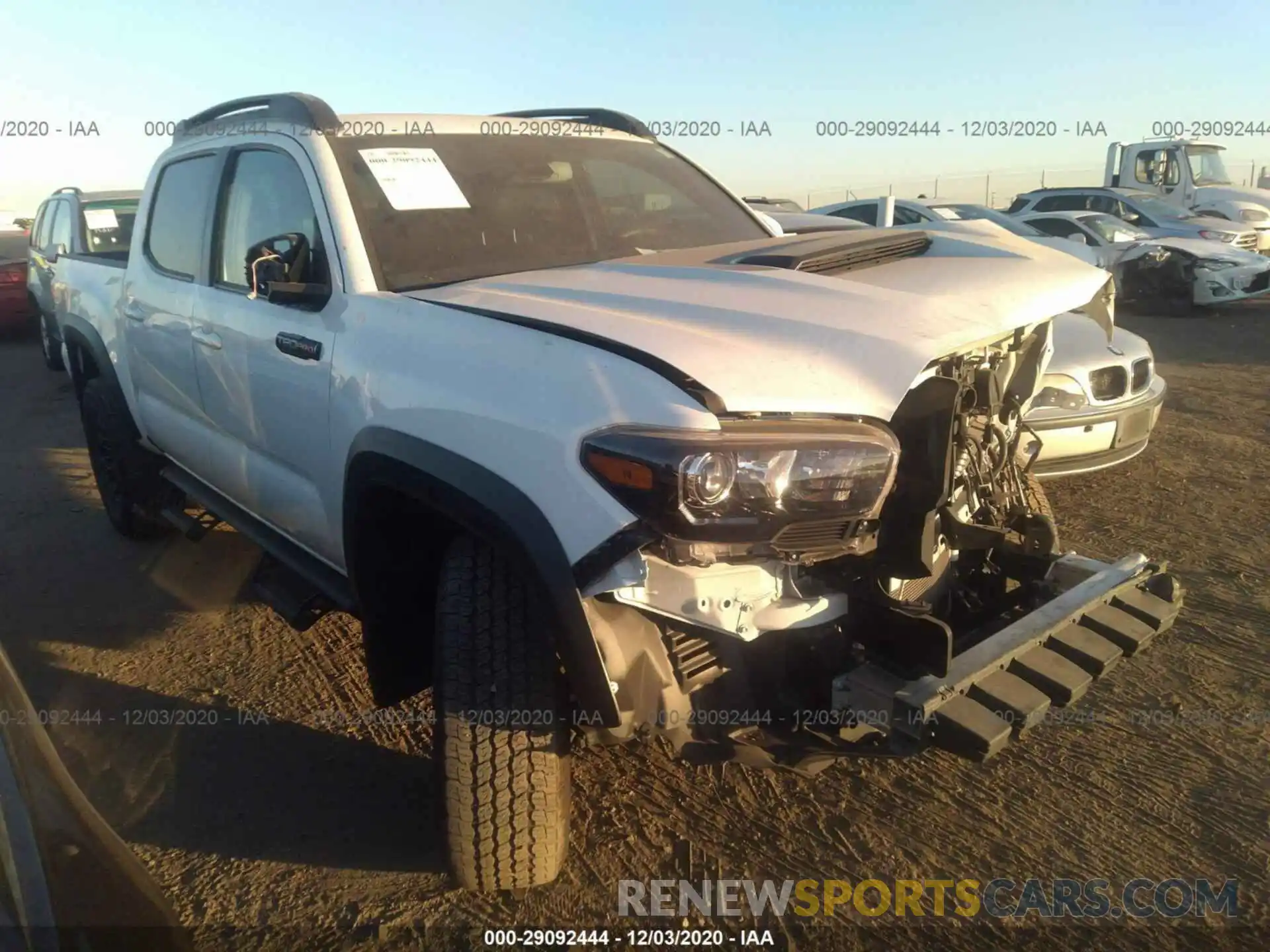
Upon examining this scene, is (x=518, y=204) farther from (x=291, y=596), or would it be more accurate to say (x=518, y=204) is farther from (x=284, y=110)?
(x=291, y=596)

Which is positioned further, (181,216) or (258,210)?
(181,216)

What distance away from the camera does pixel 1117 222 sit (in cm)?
1280

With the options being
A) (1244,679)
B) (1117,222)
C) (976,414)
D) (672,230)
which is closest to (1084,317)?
(1244,679)

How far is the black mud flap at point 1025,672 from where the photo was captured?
1.90 metres

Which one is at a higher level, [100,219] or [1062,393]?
[100,219]

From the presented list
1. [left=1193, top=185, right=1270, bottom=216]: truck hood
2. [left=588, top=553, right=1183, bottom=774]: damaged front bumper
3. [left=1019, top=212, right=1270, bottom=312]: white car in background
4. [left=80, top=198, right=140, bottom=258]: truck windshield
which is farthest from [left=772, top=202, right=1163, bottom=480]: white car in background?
[left=1193, top=185, right=1270, bottom=216]: truck hood

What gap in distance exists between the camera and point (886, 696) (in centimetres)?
195

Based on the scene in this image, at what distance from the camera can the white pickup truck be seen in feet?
6.13

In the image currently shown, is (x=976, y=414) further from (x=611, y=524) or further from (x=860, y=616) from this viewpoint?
(x=611, y=524)

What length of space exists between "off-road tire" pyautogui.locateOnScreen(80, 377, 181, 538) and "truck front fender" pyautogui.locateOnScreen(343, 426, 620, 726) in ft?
9.09

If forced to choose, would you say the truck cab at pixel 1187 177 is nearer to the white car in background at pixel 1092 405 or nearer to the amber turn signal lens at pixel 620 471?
the white car in background at pixel 1092 405

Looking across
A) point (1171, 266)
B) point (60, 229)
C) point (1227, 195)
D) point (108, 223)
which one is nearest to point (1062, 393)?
point (108, 223)

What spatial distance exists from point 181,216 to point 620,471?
3034 mm

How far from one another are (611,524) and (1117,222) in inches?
523
